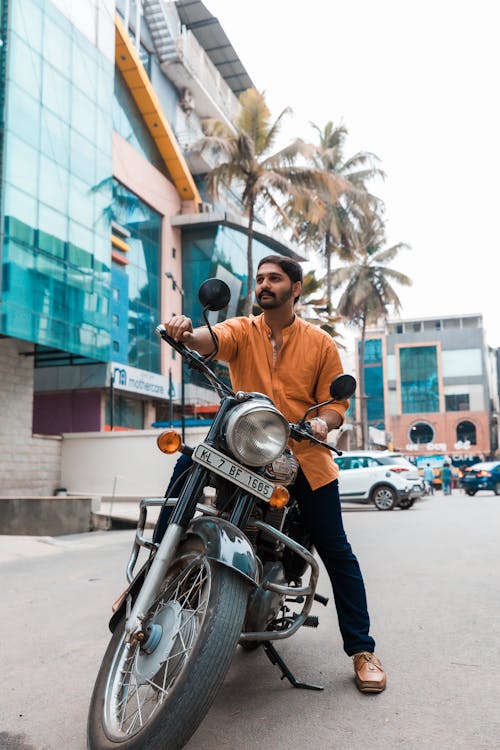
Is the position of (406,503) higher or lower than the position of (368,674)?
lower

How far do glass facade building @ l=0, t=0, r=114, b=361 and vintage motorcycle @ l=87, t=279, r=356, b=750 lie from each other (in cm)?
1550

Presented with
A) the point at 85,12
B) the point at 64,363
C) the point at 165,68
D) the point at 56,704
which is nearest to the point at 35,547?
the point at 56,704

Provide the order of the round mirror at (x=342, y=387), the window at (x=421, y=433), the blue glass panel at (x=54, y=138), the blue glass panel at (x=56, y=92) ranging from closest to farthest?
the round mirror at (x=342, y=387) < the blue glass panel at (x=54, y=138) < the blue glass panel at (x=56, y=92) < the window at (x=421, y=433)

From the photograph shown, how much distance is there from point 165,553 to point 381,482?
55.5 ft

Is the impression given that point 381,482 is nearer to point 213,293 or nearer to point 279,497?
point 279,497

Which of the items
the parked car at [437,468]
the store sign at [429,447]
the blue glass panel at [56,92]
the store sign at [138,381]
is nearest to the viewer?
the blue glass panel at [56,92]

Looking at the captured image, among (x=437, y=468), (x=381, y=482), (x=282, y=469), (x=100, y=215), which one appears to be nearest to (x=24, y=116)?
(x=100, y=215)

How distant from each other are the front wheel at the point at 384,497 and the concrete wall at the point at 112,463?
18.3ft

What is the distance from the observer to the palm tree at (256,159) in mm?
21203

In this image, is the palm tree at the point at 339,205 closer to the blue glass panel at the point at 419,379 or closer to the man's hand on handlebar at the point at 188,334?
the man's hand on handlebar at the point at 188,334

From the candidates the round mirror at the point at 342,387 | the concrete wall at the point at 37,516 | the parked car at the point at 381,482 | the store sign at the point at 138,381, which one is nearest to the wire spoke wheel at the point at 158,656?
the round mirror at the point at 342,387

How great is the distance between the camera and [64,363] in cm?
2142

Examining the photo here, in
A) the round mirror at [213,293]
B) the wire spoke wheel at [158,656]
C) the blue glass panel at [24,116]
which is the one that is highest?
the blue glass panel at [24,116]

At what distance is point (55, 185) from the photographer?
63.2 ft
